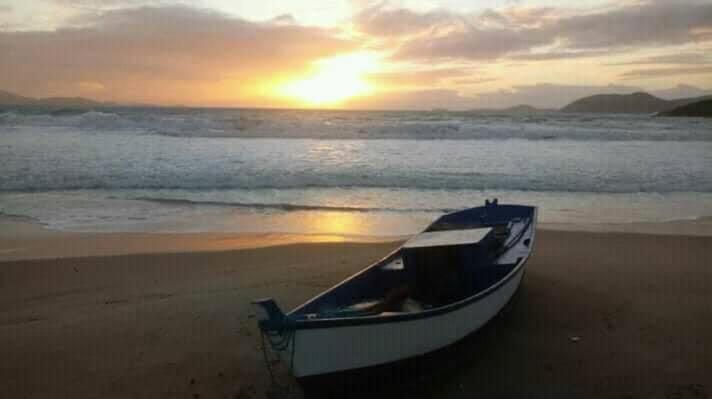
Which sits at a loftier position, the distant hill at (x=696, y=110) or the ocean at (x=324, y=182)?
the distant hill at (x=696, y=110)

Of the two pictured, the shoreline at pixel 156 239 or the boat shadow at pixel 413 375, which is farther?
the shoreline at pixel 156 239

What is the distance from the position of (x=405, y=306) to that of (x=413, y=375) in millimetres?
920

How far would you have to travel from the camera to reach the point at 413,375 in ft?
15.6

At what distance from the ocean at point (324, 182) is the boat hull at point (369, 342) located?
5.95 m

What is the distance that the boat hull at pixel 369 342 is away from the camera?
13.5ft

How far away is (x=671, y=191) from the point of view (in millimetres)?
16031

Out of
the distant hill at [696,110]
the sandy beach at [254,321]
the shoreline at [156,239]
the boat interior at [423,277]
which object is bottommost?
the sandy beach at [254,321]

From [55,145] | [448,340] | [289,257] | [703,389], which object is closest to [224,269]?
[289,257]

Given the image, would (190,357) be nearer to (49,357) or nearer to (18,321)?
(49,357)

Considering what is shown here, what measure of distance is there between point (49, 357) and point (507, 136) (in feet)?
108

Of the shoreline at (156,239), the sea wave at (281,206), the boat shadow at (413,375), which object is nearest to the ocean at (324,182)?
the sea wave at (281,206)

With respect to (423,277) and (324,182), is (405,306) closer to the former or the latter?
(423,277)

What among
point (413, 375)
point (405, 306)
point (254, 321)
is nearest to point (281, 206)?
point (254, 321)

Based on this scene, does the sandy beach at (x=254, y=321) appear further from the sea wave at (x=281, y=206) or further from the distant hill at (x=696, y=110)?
the distant hill at (x=696, y=110)
